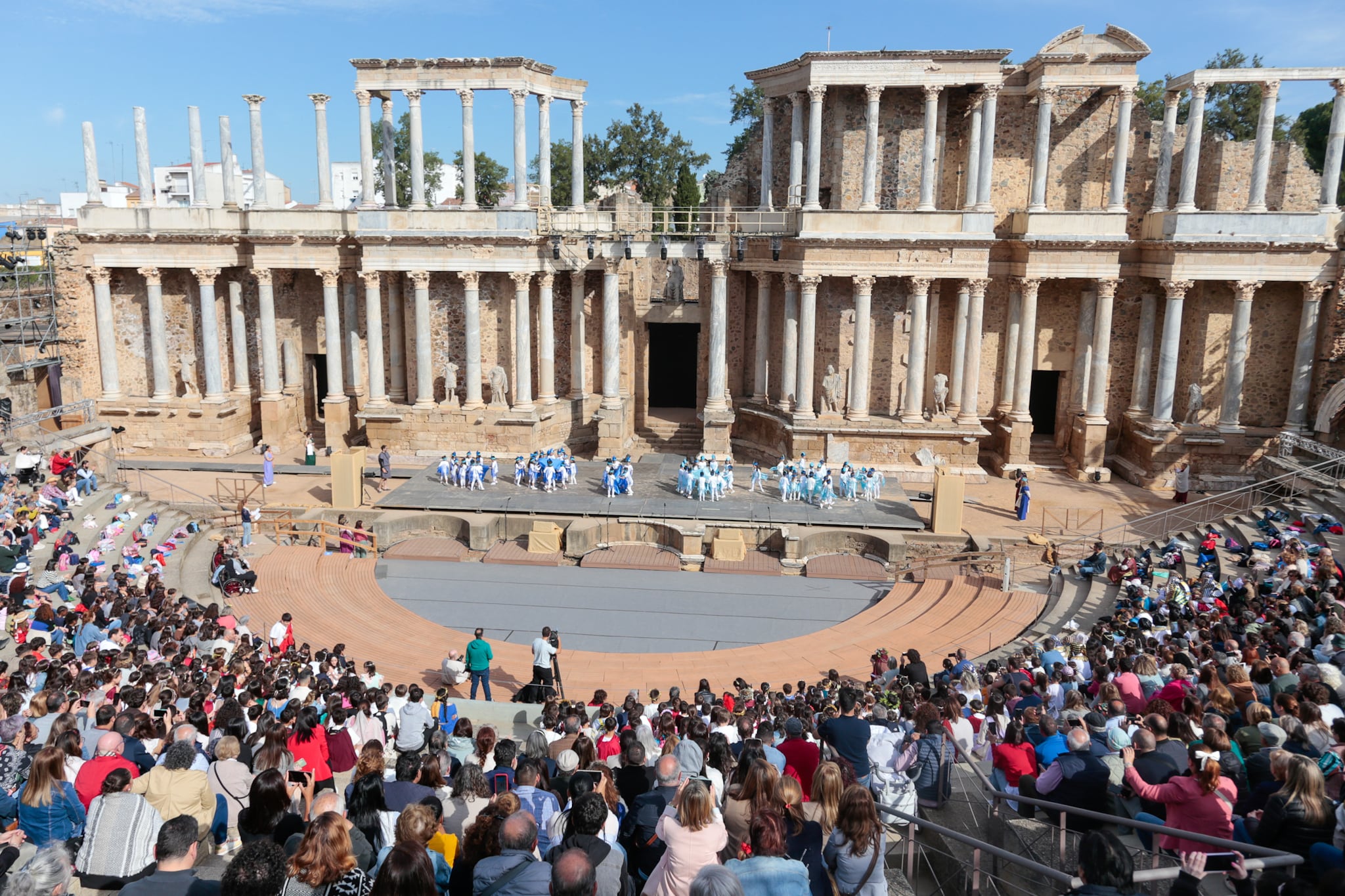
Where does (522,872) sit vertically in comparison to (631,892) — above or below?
above

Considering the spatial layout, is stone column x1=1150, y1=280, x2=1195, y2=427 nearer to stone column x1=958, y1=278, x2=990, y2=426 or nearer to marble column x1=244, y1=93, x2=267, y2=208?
stone column x1=958, y1=278, x2=990, y2=426

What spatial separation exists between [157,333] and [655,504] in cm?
2029

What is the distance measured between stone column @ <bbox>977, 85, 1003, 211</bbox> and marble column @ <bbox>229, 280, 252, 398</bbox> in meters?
26.8

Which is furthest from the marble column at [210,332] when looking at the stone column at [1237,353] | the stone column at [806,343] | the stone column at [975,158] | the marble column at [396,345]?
the stone column at [1237,353]

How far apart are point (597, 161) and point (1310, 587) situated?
195 ft

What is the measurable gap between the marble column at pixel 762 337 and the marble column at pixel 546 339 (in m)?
7.54

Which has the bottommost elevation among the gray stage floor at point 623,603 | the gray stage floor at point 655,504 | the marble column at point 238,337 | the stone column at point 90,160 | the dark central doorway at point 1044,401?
the gray stage floor at point 623,603

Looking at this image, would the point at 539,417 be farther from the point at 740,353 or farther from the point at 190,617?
the point at 190,617

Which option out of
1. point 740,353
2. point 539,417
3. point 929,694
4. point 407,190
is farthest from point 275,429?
point 407,190

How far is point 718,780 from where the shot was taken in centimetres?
973

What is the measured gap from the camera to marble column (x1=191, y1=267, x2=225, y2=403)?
117ft

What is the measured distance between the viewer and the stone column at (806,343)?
3347 centimetres

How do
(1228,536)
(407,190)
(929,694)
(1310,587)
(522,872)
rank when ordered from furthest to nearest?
(407,190) → (1228,536) → (1310,587) → (929,694) → (522,872)

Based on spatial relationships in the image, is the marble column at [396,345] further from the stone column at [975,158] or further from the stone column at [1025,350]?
the stone column at [1025,350]
